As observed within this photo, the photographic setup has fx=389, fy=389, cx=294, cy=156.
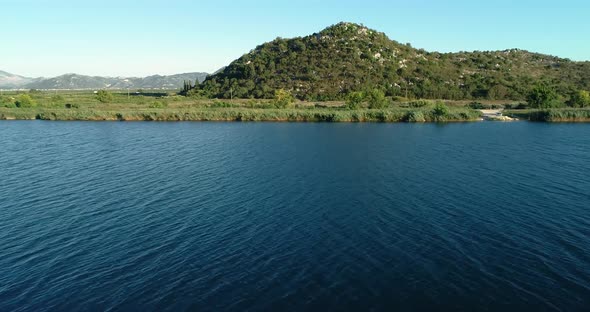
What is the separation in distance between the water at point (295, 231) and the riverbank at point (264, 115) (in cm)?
4374

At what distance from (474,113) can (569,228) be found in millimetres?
80034

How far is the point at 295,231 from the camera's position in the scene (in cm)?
2647

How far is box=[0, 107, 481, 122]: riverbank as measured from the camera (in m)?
97.6

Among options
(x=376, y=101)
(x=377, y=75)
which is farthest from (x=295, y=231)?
(x=377, y=75)

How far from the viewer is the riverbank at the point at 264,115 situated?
320 ft

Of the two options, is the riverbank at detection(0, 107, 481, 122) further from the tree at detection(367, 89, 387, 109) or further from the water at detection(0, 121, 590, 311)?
the water at detection(0, 121, 590, 311)

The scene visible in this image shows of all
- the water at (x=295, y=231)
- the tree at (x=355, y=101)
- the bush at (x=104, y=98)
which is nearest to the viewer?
the water at (x=295, y=231)

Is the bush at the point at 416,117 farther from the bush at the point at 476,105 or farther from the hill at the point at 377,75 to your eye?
the hill at the point at 377,75

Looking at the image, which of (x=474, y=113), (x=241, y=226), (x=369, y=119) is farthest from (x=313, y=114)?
(x=241, y=226)

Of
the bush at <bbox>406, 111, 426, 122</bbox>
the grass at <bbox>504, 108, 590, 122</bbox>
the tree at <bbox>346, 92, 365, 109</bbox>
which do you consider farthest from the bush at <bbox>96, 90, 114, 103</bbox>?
the grass at <bbox>504, 108, 590, 122</bbox>

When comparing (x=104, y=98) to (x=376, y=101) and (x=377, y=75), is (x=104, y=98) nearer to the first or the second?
(x=376, y=101)

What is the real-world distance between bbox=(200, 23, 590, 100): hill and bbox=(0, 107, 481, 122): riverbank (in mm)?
51047

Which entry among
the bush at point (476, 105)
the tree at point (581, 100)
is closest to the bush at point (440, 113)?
the bush at point (476, 105)

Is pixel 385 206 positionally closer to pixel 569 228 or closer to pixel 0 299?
pixel 569 228
